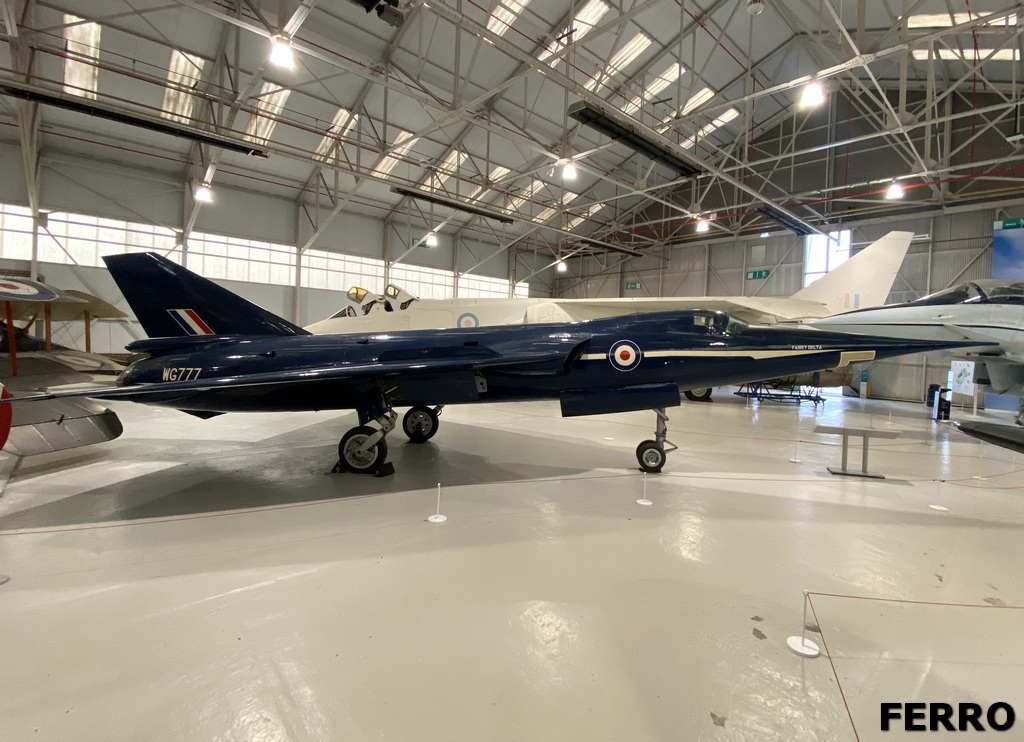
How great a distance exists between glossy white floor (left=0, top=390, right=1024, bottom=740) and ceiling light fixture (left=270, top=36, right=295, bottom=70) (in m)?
6.94

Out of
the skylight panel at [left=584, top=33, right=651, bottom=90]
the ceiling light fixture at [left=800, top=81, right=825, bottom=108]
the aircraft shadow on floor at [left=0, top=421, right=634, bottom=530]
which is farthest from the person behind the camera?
the skylight panel at [left=584, top=33, right=651, bottom=90]

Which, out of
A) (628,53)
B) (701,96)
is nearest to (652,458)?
(628,53)

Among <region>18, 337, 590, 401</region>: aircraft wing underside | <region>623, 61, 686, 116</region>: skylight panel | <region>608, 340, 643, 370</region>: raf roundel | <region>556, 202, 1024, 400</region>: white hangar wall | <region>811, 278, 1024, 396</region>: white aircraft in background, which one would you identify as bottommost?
<region>18, 337, 590, 401</region>: aircraft wing underside

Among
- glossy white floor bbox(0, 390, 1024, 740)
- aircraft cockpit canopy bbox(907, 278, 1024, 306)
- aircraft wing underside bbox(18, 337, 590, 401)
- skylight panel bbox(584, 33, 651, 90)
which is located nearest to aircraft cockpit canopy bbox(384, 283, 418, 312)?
aircraft wing underside bbox(18, 337, 590, 401)

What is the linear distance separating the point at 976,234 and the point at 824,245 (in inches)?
185

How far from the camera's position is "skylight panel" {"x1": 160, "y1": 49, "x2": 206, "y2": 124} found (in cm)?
1191

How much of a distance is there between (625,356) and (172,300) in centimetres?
610

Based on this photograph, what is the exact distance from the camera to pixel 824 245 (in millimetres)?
19172

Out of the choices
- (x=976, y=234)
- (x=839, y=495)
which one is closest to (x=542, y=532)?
(x=839, y=495)

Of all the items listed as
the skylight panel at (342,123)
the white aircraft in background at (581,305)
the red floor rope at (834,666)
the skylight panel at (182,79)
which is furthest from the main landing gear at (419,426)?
the skylight panel at (342,123)

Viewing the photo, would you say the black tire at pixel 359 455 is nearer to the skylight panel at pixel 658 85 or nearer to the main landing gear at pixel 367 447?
the main landing gear at pixel 367 447

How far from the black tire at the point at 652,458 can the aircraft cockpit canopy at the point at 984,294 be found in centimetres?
715

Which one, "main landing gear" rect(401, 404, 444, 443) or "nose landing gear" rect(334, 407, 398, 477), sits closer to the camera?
"nose landing gear" rect(334, 407, 398, 477)

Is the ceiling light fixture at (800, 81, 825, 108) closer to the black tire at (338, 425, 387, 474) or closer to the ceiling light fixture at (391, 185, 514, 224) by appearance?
the ceiling light fixture at (391, 185, 514, 224)
